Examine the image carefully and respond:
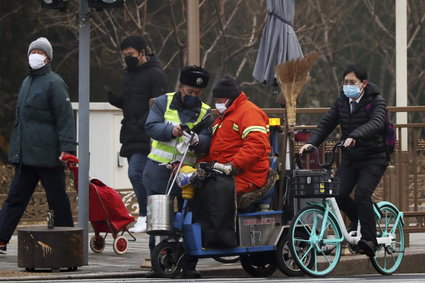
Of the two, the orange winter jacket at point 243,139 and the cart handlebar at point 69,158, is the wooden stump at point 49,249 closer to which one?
the cart handlebar at point 69,158

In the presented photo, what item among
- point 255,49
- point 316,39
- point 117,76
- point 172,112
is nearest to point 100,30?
point 117,76

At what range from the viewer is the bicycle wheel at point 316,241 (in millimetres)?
13625

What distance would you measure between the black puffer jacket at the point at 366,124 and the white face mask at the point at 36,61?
2.57 m

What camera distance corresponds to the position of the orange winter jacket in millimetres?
13539

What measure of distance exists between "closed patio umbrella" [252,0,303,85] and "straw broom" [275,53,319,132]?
320 cm

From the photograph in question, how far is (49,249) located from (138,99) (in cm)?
208

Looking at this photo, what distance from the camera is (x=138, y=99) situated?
15.1 metres

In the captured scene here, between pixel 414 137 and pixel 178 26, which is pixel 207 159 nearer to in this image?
pixel 414 137

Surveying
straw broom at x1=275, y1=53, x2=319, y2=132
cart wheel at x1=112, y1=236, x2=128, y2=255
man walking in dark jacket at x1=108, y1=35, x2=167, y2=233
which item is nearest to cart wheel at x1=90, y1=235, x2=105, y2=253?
cart wheel at x1=112, y1=236, x2=128, y2=255

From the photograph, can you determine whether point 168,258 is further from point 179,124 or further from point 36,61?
point 36,61

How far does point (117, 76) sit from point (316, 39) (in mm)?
8930

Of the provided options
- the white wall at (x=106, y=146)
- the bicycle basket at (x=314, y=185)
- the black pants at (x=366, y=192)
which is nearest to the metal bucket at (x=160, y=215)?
the bicycle basket at (x=314, y=185)

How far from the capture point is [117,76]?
31.2m

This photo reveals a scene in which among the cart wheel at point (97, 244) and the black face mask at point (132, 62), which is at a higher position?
the black face mask at point (132, 62)
